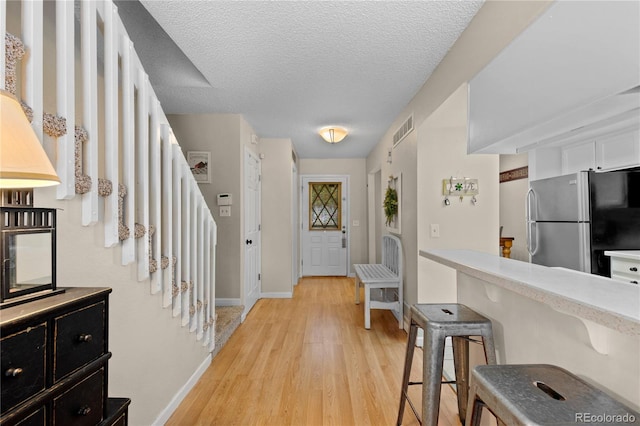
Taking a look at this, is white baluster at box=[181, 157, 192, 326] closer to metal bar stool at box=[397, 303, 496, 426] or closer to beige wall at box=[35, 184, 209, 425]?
beige wall at box=[35, 184, 209, 425]

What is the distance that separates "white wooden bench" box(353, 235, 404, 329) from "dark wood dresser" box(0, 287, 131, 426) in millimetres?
2809

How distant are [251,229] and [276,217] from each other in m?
0.69

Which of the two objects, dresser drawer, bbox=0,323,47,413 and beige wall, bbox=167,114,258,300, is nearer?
dresser drawer, bbox=0,323,47,413

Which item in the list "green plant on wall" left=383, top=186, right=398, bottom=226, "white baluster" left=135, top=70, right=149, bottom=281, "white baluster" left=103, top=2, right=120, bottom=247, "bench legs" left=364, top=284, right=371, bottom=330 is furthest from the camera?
"green plant on wall" left=383, top=186, right=398, bottom=226

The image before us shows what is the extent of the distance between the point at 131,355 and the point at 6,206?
1.07 meters

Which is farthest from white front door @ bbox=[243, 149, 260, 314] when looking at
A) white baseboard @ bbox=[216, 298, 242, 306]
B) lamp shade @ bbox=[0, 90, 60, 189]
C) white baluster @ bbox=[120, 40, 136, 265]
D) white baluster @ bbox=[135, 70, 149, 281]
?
lamp shade @ bbox=[0, 90, 60, 189]

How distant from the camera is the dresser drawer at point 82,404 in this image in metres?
0.96

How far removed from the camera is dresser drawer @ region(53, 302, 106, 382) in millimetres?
952

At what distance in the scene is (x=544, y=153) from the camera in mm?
3990

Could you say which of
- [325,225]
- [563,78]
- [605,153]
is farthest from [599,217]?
[325,225]

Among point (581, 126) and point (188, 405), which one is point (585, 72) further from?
point (188, 405)

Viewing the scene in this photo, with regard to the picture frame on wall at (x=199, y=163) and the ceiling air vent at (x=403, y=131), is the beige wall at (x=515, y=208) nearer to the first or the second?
the ceiling air vent at (x=403, y=131)

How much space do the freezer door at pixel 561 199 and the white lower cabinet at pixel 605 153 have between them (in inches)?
18.1

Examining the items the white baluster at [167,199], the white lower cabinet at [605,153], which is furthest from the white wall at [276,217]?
the white lower cabinet at [605,153]
